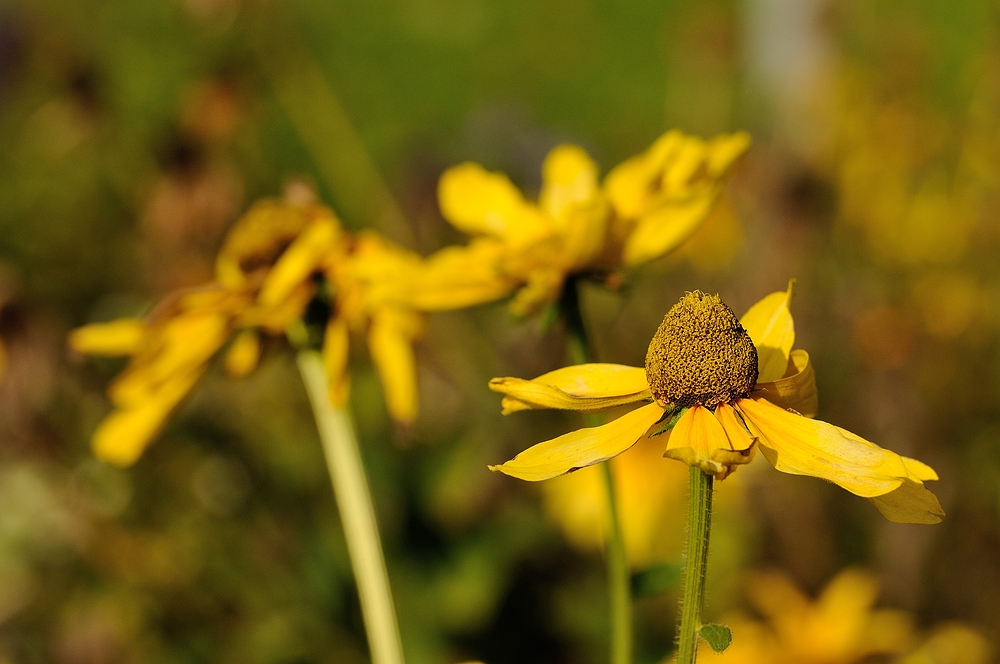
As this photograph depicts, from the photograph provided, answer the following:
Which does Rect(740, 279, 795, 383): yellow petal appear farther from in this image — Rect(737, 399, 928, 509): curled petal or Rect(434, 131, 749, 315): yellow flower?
Rect(434, 131, 749, 315): yellow flower

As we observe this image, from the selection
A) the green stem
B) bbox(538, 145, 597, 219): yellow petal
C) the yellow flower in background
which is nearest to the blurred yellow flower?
bbox(538, 145, 597, 219): yellow petal

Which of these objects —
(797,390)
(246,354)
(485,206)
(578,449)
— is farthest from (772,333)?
(246,354)

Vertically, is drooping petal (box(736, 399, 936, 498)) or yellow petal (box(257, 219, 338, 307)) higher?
yellow petal (box(257, 219, 338, 307))

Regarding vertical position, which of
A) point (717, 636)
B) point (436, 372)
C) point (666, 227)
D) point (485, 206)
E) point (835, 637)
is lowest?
point (717, 636)

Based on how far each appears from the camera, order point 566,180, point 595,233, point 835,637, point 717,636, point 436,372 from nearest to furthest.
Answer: point 717,636, point 595,233, point 566,180, point 835,637, point 436,372

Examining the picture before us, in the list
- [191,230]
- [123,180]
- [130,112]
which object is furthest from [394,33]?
[191,230]

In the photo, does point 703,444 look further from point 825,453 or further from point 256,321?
point 256,321

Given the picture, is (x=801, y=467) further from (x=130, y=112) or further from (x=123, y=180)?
(x=130, y=112)
